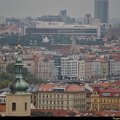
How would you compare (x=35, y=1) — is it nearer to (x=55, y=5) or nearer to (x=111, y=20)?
(x=55, y=5)

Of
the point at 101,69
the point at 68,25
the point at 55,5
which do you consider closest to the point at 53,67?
the point at 101,69

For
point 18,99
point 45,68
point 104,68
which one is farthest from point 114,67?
point 18,99

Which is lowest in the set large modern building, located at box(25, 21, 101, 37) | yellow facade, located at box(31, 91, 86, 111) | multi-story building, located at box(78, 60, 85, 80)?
multi-story building, located at box(78, 60, 85, 80)

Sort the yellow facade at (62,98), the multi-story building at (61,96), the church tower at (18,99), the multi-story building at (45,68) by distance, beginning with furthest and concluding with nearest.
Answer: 1. the multi-story building at (45,68)
2. the multi-story building at (61,96)
3. the yellow facade at (62,98)
4. the church tower at (18,99)

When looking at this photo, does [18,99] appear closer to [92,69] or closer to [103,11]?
[92,69]

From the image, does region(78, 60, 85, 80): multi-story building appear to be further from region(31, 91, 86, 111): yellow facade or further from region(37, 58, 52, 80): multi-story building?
region(31, 91, 86, 111): yellow facade

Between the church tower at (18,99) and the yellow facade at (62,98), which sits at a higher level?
the church tower at (18,99)

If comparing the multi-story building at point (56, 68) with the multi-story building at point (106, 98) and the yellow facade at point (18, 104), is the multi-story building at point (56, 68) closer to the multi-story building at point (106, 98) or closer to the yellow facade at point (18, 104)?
the multi-story building at point (106, 98)

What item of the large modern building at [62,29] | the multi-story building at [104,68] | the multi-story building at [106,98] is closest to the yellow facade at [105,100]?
the multi-story building at [106,98]

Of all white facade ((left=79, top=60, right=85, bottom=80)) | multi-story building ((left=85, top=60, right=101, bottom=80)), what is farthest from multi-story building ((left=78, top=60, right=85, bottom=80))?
multi-story building ((left=85, top=60, right=101, bottom=80))
